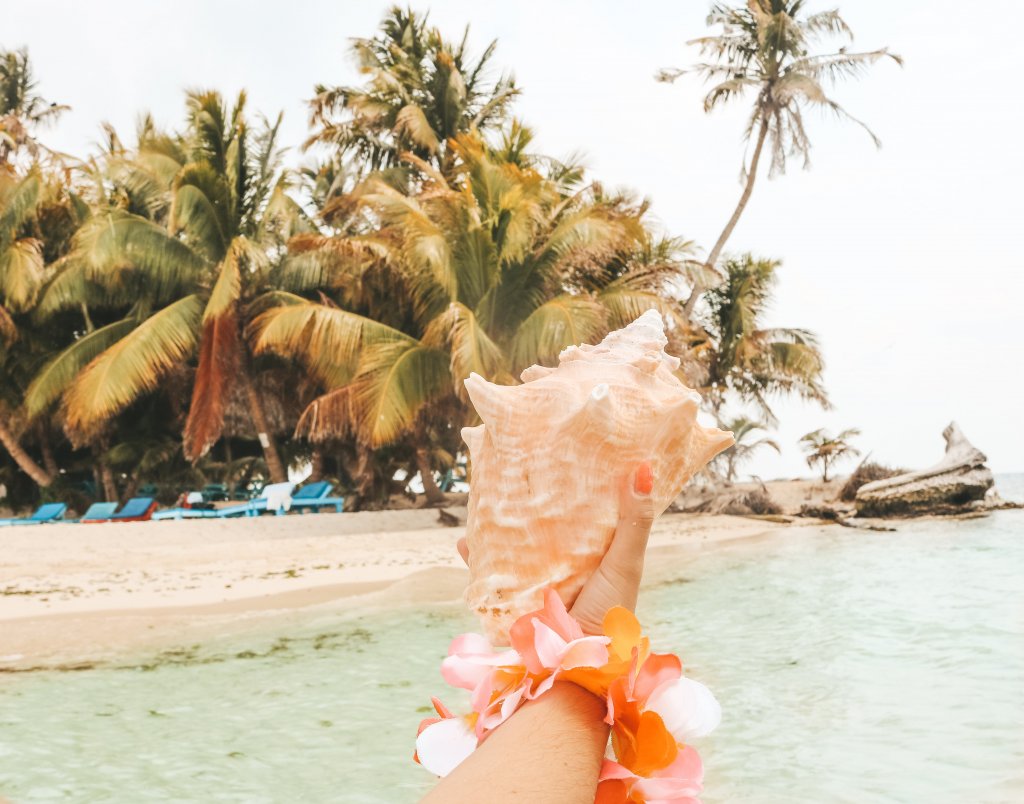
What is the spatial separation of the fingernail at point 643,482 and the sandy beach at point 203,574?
5.64 meters

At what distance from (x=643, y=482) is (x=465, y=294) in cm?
1413

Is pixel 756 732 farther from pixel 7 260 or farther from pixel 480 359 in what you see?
pixel 7 260

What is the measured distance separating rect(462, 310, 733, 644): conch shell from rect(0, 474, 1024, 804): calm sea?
9.03ft

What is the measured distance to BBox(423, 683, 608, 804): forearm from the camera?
65 cm

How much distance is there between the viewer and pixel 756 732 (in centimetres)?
406

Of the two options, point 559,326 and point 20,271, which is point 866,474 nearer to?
point 559,326

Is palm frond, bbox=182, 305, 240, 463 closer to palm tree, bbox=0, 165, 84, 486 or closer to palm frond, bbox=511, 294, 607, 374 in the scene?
palm tree, bbox=0, 165, 84, 486

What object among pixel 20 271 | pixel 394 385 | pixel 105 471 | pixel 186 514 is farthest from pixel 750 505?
pixel 20 271

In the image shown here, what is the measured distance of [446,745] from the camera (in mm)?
875

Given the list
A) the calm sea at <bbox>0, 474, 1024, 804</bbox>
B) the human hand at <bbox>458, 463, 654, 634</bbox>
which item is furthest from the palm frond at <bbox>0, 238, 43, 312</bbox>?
the human hand at <bbox>458, 463, 654, 634</bbox>

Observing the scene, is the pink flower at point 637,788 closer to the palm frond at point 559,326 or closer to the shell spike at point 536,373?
the shell spike at point 536,373

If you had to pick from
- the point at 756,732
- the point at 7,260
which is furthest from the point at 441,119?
the point at 756,732

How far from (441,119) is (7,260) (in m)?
9.99

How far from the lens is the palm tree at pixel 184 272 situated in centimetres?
1542
